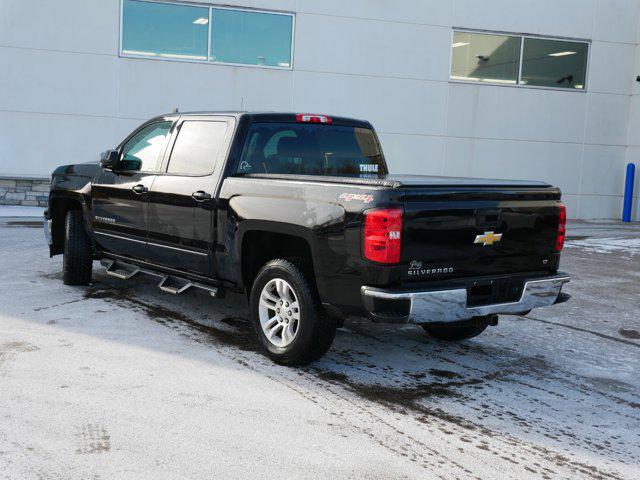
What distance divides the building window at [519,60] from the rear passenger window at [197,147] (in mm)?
12369

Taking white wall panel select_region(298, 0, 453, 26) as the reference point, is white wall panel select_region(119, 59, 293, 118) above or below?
below

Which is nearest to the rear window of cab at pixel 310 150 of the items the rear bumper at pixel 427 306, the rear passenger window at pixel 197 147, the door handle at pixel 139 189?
the rear passenger window at pixel 197 147

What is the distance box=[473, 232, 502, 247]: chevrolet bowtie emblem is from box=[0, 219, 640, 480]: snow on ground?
3.22ft

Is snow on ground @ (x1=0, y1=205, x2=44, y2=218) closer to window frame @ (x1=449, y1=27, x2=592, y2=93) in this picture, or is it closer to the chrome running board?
the chrome running board

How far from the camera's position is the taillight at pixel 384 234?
4719 millimetres

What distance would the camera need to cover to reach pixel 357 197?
15.9 feet

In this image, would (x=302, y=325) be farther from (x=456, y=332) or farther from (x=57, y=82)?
(x=57, y=82)

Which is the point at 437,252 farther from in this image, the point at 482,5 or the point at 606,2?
the point at 606,2

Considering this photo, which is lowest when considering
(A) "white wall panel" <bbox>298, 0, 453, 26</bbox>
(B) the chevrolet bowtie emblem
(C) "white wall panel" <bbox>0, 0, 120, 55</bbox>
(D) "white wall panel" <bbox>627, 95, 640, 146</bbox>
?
(B) the chevrolet bowtie emblem

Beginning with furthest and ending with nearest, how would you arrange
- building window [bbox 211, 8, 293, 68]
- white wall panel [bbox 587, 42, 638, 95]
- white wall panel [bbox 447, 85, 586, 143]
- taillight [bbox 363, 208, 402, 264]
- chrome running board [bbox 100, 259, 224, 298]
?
1. white wall panel [bbox 587, 42, 638, 95]
2. white wall panel [bbox 447, 85, 586, 143]
3. building window [bbox 211, 8, 293, 68]
4. chrome running board [bbox 100, 259, 224, 298]
5. taillight [bbox 363, 208, 402, 264]

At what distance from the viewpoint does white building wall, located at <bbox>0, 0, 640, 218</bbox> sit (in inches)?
623

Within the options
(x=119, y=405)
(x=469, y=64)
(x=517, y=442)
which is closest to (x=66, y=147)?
(x=469, y=64)

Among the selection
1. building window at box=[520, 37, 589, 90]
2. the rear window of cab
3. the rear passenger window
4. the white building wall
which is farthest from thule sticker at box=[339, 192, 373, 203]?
building window at box=[520, 37, 589, 90]

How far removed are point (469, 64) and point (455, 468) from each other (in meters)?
15.4
